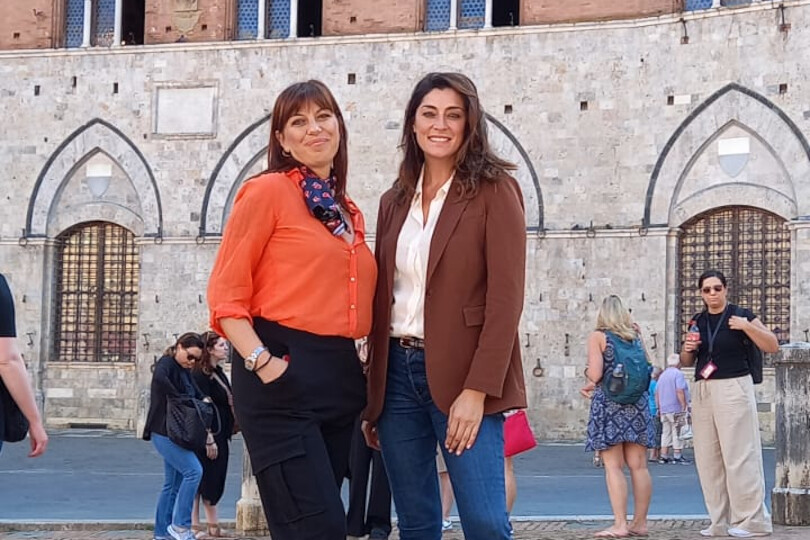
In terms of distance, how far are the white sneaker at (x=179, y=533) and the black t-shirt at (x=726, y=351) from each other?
3620mm

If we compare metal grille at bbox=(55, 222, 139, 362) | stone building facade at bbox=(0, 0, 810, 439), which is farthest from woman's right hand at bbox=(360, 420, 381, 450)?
metal grille at bbox=(55, 222, 139, 362)

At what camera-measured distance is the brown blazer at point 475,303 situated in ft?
13.9

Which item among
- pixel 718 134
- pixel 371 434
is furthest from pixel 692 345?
pixel 718 134

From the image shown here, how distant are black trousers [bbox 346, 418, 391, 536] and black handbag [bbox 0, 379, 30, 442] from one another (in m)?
3.85

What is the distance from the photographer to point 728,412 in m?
8.92

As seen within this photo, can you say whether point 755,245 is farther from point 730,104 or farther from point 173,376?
point 173,376

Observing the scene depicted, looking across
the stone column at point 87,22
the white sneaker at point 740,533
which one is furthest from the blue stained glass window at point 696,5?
the white sneaker at point 740,533

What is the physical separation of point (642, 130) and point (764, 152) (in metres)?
1.98

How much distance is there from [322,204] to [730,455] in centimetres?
532

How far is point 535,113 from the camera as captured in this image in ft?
73.7

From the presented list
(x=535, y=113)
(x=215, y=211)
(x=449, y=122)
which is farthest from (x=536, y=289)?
(x=449, y=122)

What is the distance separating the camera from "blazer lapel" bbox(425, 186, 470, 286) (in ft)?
14.2

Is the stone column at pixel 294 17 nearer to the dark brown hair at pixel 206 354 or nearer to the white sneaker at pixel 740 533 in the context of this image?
the dark brown hair at pixel 206 354

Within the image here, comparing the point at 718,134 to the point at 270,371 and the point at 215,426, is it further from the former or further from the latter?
the point at 270,371
